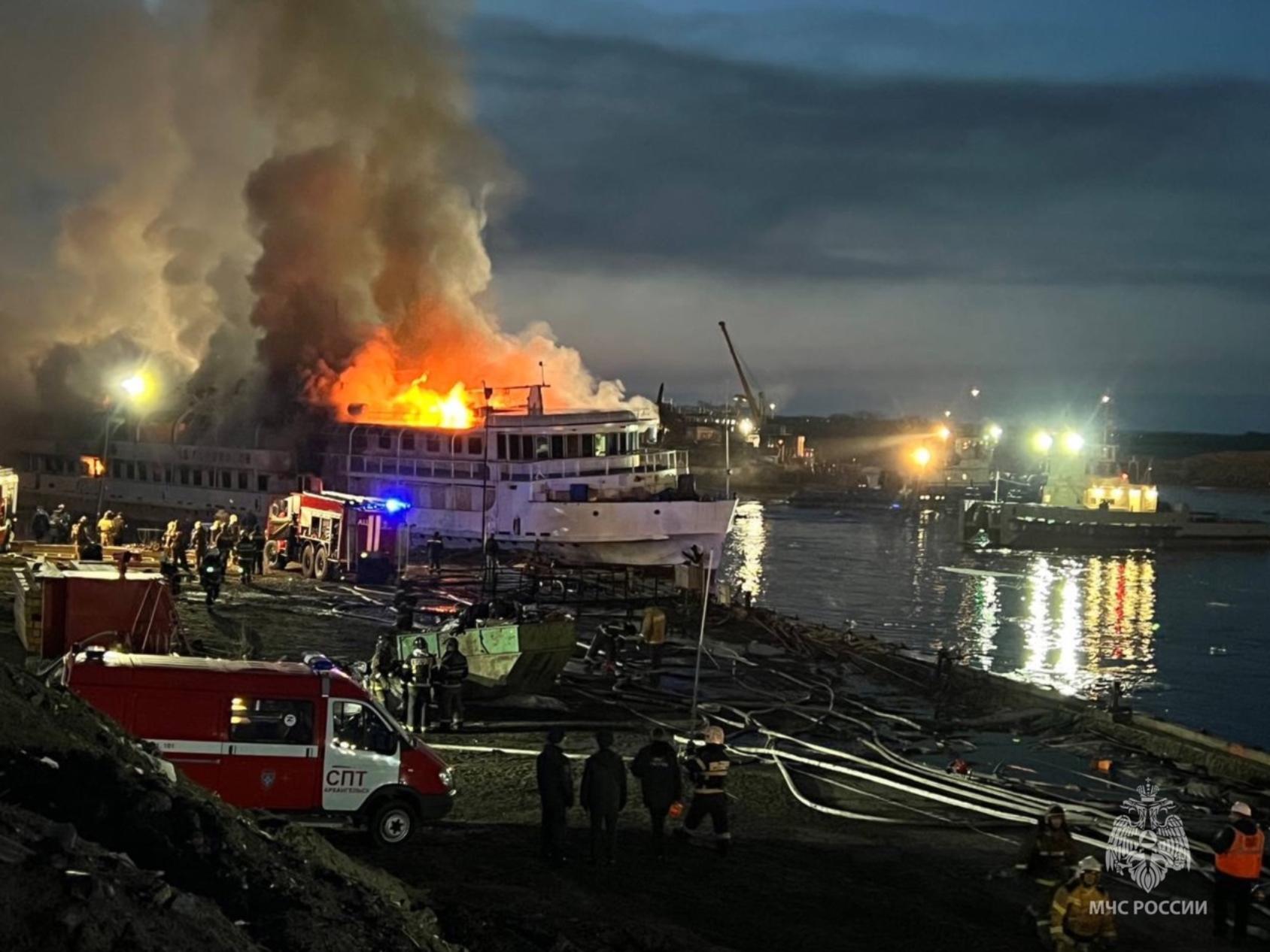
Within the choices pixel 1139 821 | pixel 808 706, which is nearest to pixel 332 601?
pixel 808 706

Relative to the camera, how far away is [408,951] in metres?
7.15

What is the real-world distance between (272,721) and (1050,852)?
6.67 meters

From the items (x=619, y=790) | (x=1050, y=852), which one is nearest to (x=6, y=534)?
(x=619, y=790)

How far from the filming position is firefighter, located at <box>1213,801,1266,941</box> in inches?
409

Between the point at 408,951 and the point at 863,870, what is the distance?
19.1 ft

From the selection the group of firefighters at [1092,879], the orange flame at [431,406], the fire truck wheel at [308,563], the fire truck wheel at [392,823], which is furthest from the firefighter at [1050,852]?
the orange flame at [431,406]

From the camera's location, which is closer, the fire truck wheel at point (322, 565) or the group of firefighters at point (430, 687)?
the group of firefighters at point (430, 687)

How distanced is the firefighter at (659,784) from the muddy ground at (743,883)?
27cm

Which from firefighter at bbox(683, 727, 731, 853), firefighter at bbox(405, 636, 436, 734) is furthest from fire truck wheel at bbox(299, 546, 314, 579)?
firefighter at bbox(683, 727, 731, 853)

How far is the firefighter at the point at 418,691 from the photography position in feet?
53.3

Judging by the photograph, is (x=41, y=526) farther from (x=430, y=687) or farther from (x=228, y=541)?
(x=430, y=687)

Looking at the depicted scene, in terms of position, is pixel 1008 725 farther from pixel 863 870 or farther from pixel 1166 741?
pixel 863 870

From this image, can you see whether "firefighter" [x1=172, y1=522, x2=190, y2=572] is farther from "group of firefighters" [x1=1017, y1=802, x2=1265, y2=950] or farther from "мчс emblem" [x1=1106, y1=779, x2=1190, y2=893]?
"group of firefighters" [x1=1017, y1=802, x2=1265, y2=950]

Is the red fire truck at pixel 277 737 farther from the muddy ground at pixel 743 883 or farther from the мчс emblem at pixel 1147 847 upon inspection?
the мчс emblem at pixel 1147 847
